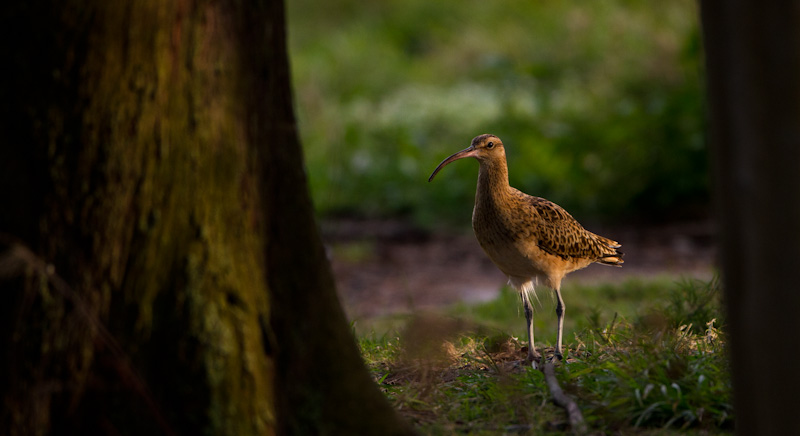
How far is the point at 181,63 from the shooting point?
10.6ft

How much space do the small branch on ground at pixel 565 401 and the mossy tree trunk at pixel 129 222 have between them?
138 cm

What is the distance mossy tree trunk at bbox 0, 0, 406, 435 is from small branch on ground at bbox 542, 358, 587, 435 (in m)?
1.38

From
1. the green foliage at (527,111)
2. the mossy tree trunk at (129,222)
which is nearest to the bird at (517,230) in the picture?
the mossy tree trunk at (129,222)

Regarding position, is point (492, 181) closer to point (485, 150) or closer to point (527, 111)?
point (485, 150)

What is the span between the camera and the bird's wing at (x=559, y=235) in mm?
5969

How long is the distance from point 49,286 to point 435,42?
19.5 m

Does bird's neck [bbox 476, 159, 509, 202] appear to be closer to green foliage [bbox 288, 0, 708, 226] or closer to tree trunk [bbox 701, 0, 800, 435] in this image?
tree trunk [bbox 701, 0, 800, 435]

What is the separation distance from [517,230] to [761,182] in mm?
3030

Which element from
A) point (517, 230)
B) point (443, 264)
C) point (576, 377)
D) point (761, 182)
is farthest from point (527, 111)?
point (761, 182)

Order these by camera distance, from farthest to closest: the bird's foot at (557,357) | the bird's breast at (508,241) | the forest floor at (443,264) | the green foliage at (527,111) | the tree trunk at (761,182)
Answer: the green foliage at (527,111), the forest floor at (443,264), the bird's breast at (508,241), the bird's foot at (557,357), the tree trunk at (761,182)

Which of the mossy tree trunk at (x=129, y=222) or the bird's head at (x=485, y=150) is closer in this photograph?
the mossy tree trunk at (x=129, y=222)

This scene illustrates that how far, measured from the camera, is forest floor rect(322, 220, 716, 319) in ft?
33.5

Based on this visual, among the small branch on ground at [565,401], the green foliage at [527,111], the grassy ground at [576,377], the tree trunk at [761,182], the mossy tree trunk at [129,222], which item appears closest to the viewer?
the tree trunk at [761,182]

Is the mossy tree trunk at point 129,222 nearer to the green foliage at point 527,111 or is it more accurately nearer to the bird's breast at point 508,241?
the bird's breast at point 508,241
